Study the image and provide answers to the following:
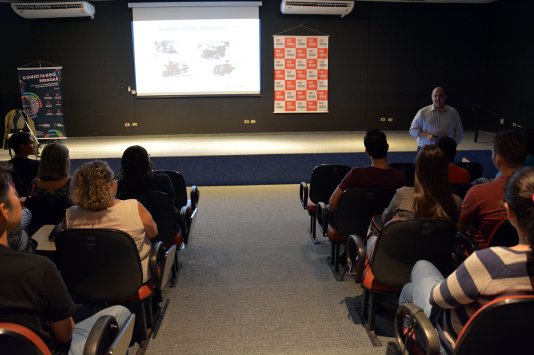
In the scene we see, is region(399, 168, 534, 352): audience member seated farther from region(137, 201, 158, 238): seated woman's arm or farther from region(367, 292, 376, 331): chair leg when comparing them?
region(137, 201, 158, 238): seated woman's arm

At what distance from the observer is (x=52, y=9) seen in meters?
8.27

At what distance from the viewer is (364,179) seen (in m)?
2.67

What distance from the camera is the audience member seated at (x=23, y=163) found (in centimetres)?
315

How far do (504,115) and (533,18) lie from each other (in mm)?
1956

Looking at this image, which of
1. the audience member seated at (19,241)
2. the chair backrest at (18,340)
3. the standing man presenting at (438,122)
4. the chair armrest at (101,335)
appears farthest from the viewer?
the standing man presenting at (438,122)

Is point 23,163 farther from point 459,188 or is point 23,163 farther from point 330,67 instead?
point 330,67

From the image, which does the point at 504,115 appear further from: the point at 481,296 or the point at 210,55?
the point at 481,296

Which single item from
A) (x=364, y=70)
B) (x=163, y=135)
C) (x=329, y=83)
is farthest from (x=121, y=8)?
(x=364, y=70)

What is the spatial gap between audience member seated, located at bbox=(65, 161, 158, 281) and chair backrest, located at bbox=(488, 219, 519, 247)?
1.68m

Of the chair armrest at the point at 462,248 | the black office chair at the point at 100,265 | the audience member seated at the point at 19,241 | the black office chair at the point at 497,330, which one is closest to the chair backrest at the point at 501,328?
the black office chair at the point at 497,330

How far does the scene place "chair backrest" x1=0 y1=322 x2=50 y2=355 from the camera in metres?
1.11

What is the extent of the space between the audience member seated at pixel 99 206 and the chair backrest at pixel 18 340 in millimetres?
861

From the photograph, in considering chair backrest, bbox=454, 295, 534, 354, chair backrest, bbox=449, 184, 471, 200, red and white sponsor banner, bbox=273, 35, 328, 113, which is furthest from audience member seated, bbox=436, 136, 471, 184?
red and white sponsor banner, bbox=273, 35, 328, 113

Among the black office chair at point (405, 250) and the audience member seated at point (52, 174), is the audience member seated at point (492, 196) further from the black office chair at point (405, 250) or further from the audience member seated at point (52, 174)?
the audience member seated at point (52, 174)
